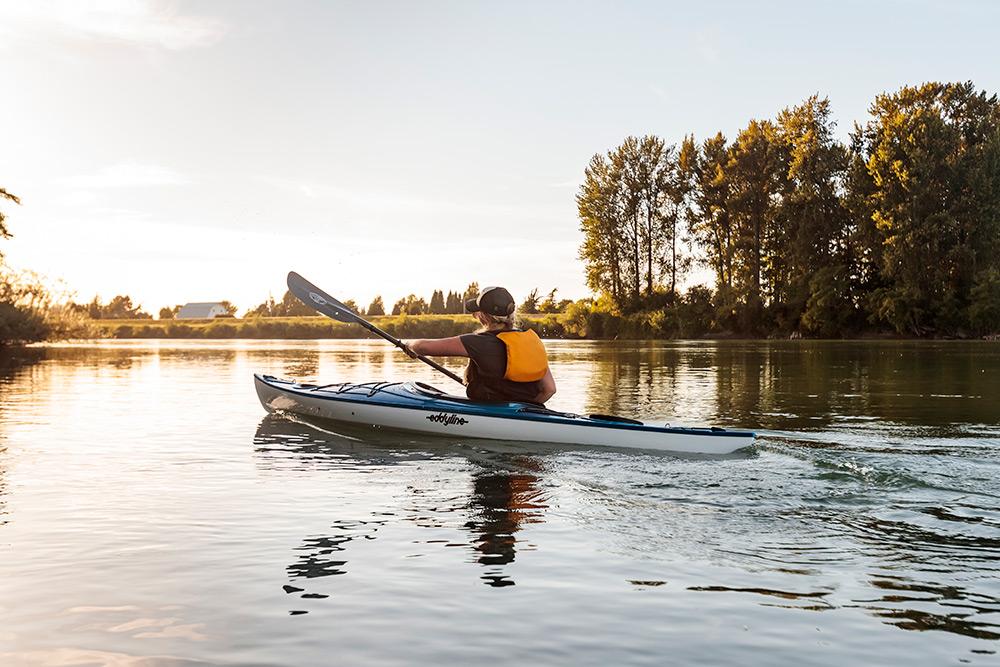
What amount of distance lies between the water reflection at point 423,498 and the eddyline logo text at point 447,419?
0.22m

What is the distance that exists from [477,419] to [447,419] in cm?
38

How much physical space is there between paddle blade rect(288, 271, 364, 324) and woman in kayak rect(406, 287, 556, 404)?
2826mm

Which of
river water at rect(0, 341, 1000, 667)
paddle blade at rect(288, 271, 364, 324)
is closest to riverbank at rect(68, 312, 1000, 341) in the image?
paddle blade at rect(288, 271, 364, 324)

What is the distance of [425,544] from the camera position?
16.7 feet

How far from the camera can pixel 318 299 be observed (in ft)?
39.9

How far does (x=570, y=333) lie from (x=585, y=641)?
156ft

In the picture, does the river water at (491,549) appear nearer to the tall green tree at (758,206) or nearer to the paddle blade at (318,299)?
the paddle blade at (318,299)

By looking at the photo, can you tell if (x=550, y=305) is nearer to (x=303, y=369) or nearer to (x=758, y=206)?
(x=758, y=206)

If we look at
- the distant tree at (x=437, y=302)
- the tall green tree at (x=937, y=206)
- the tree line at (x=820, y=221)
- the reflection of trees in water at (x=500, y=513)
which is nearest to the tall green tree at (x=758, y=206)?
the tree line at (x=820, y=221)

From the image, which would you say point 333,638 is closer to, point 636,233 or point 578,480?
point 578,480

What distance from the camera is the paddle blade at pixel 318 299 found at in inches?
470

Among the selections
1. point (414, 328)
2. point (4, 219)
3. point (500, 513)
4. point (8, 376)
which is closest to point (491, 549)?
point (500, 513)

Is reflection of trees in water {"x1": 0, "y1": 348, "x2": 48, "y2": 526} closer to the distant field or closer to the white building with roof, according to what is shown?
the distant field

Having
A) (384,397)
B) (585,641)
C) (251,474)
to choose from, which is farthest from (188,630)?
(384,397)
